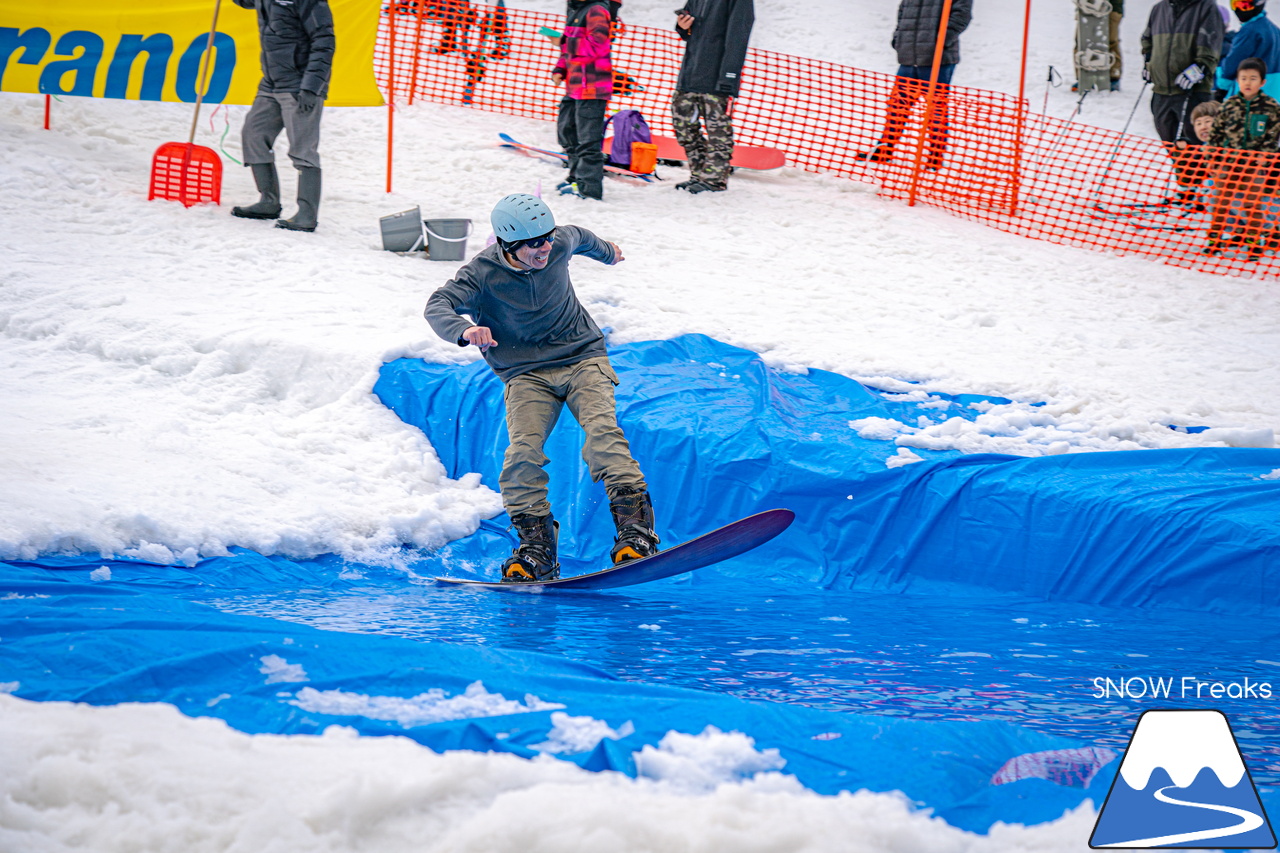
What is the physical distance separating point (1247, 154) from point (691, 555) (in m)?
7.07

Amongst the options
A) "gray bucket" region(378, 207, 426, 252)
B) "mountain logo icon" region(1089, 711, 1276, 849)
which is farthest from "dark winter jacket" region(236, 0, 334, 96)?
"mountain logo icon" region(1089, 711, 1276, 849)

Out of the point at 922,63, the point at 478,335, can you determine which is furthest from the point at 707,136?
the point at 478,335

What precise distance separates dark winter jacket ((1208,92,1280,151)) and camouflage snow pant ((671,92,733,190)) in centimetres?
411

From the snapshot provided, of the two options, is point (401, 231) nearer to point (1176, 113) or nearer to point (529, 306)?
point (529, 306)

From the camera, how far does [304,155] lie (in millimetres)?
7535

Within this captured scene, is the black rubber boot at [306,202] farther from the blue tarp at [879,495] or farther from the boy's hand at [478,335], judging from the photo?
the boy's hand at [478,335]

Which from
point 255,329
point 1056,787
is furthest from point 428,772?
point 255,329

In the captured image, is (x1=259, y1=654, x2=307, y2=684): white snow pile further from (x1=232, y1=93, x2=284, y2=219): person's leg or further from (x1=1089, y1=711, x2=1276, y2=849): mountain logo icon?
(x1=232, y1=93, x2=284, y2=219): person's leg

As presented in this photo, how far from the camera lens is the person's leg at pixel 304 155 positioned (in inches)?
292

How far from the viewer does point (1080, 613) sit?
159 inches

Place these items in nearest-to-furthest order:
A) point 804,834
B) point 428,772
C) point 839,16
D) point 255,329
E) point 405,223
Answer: point 804,834 → point 428,772 → point 255,329 → point 405,223 → point 839,16

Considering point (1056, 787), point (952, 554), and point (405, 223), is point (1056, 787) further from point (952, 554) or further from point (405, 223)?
point (405, 223)

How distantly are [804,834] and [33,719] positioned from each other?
168cm

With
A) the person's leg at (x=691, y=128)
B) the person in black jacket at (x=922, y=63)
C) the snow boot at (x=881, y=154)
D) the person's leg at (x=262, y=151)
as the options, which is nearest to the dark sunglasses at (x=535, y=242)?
the person's leg at (x=262, y=151)
